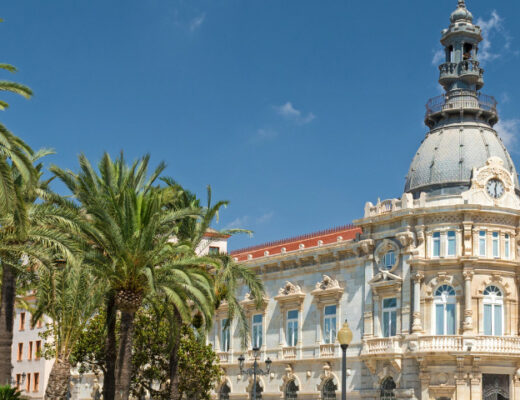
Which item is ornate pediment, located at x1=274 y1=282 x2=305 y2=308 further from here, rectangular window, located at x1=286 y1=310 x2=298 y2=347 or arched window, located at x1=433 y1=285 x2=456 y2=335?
arched window, located at x1=433 y1=285 x2=456 y2=335

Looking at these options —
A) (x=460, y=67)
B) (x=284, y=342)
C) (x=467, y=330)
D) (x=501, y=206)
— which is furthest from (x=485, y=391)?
A: (x=460, y=67)

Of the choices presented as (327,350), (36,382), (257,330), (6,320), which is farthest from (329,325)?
(36,382)

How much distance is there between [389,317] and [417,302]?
2.49 m

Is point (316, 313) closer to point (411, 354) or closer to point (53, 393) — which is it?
point (411, 354)

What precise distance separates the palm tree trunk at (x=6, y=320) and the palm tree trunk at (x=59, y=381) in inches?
134

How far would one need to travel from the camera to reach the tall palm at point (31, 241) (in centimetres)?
3275

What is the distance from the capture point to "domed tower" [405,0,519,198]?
169 ft

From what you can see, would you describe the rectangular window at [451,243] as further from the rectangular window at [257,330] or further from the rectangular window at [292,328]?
the rectangular window at [257,330]

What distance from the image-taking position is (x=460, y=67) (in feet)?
178

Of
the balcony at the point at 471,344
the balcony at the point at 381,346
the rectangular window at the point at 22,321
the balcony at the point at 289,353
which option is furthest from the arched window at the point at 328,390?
the rectangular window at the point at 22,321

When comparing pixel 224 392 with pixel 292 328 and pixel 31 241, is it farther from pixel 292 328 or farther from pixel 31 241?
pixel 31 241

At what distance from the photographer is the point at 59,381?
39.4 m

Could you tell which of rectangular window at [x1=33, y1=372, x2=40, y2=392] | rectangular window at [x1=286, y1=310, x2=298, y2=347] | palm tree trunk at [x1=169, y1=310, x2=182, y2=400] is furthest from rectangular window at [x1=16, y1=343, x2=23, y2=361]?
palm tree trunk at [x1=169, y1=310, x2=182, y2=400]

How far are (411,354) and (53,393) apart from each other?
1935cm
